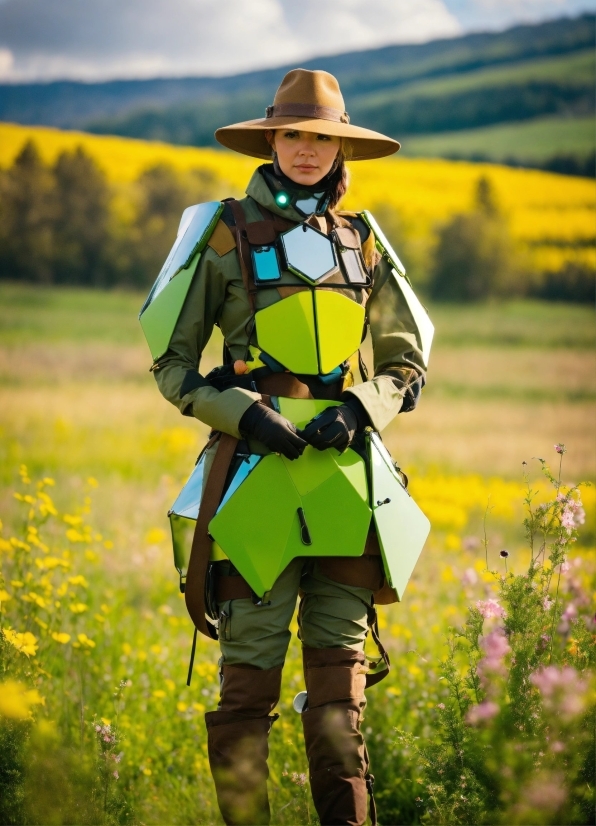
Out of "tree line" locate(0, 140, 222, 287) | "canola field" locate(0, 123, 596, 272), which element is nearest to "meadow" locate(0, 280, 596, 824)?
"tree line" locate(0, 140, 222, 287)

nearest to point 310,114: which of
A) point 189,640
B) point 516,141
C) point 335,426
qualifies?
point 335,426

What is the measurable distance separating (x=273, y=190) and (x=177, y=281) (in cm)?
45

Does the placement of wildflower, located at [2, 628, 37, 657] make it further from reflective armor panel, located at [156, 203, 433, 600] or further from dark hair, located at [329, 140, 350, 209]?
dark hair, located at [329, 140, 350, 209]

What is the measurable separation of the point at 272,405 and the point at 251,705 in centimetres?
95

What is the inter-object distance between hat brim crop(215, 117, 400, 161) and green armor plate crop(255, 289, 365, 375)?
21.6 inches

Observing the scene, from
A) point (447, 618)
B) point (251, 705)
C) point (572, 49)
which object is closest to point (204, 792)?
point (251, 705)

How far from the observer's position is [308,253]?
3623mm

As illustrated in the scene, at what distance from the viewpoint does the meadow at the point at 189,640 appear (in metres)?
3.22

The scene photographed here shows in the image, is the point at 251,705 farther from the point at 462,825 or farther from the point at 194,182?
the point at 194,182

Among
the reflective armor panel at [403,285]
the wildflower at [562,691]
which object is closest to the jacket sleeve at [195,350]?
the reflective armor panel at [403,285]

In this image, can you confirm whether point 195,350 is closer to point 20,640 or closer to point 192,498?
point 192,498

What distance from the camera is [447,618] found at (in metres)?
5.80

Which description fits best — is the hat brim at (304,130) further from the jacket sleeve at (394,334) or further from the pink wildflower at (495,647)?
the pink wildflower at (495,647)

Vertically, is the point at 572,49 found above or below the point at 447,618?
above
